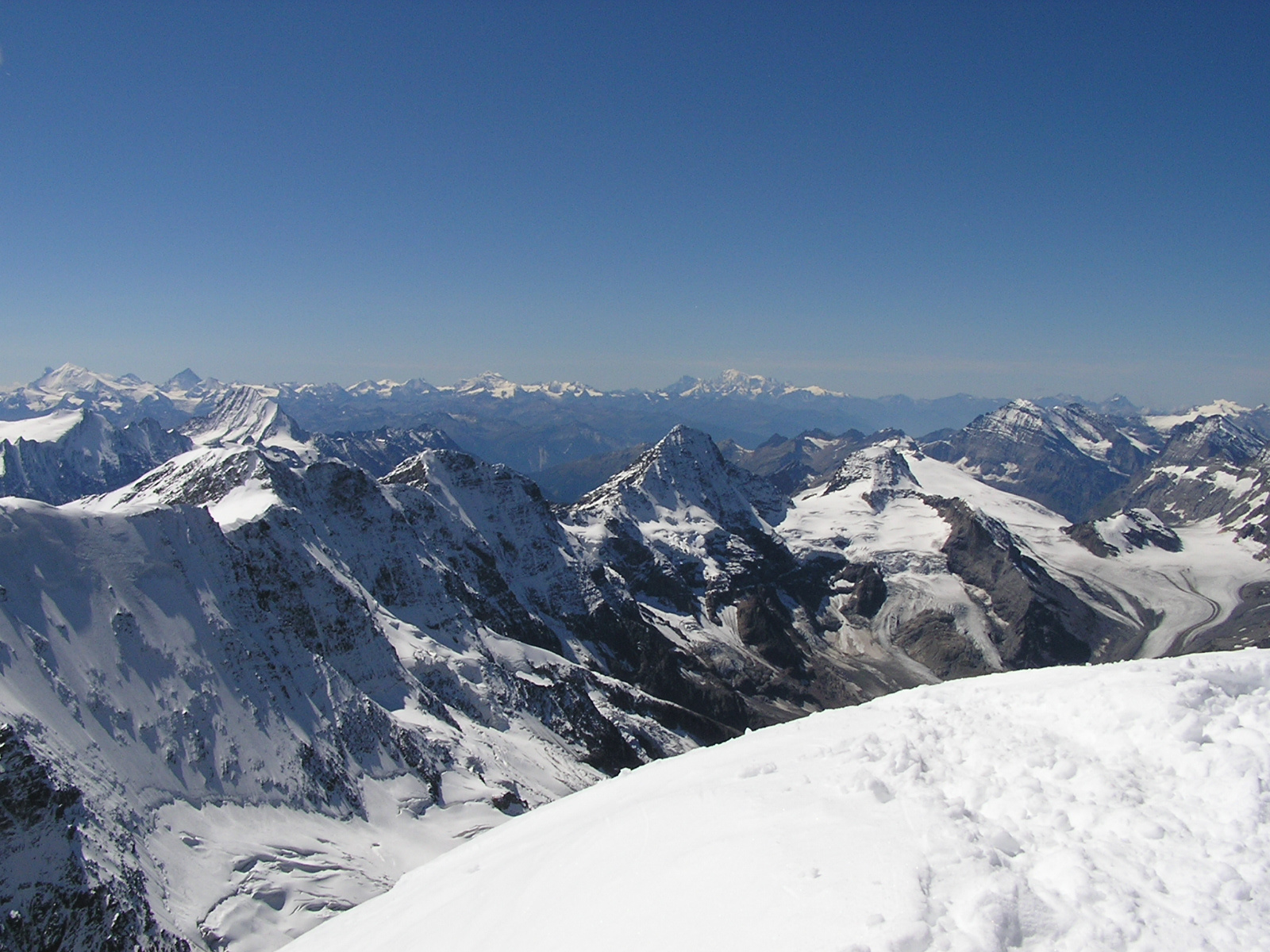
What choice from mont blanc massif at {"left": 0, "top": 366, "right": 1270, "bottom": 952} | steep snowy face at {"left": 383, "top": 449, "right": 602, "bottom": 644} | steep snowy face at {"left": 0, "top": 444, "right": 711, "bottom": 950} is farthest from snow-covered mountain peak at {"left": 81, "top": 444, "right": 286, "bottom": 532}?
steep snowy face at {"left": 383, "top": 449, "right": 602, "bottom": 644}

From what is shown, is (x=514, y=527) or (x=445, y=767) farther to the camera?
(x=514, y=527)

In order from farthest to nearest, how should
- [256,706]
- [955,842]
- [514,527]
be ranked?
[514,527]
[256,706]
[955,842]

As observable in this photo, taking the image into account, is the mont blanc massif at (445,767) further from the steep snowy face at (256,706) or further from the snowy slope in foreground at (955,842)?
the steep snowy face at (256,706)

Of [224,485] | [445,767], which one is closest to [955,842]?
[445,767]

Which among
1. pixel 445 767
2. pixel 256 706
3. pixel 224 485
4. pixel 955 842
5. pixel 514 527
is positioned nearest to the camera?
pixel 955 842

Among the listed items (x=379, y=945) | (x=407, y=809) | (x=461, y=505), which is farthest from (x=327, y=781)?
(x=461, y=505)

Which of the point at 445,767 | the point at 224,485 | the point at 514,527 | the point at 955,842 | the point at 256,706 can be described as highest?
the point at 955,842

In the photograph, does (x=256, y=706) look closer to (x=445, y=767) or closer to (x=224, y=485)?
(x=445, y=767)

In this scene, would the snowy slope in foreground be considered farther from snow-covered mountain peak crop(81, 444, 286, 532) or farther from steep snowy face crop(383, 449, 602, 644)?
steep snowy face crop(383, 449, 602, 644)

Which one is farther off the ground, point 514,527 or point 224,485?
point 224,485

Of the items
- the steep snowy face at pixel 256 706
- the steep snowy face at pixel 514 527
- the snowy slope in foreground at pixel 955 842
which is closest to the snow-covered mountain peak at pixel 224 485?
the steep snowy face at pixel 256 706
